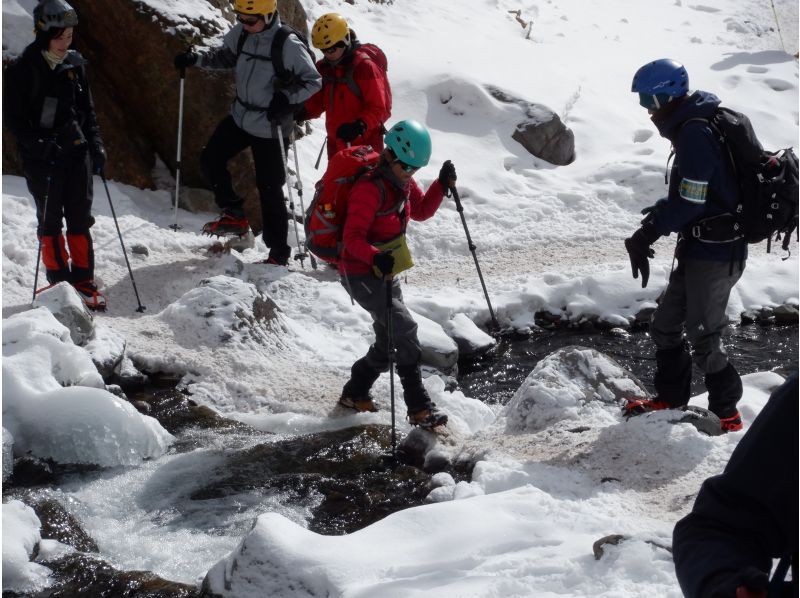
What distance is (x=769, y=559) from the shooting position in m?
1.78

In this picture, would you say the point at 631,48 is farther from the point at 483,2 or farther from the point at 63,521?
the point at 63,521

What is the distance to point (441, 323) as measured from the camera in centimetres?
859

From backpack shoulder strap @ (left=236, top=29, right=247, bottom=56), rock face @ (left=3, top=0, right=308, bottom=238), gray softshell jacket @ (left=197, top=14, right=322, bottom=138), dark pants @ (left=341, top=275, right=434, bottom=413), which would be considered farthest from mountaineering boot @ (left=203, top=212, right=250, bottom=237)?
dark pants @ (left=341, top=275, right=434, bottom=413)

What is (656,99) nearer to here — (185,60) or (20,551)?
(20,551)

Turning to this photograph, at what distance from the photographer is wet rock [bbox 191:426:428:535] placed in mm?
5074

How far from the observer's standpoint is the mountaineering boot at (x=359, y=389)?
21.0 feet

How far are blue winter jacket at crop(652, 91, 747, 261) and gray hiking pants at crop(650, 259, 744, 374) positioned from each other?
0.37ft

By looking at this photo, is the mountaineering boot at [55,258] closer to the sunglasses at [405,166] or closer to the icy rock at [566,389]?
the sunglasses at [405,166]

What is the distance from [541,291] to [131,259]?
4390 mm

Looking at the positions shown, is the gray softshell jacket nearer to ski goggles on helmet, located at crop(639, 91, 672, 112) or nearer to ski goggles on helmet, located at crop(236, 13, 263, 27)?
ski goggles on helmet, located at crop(236, 13, 263, 27)

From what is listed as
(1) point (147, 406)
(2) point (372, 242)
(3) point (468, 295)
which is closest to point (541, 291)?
(3) point (468, 295)

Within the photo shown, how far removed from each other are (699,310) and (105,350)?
4.35m

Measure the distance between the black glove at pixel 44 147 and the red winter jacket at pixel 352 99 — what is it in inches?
99.3

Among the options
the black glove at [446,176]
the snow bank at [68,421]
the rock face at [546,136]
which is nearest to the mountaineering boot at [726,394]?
the black glove at [446,176]
